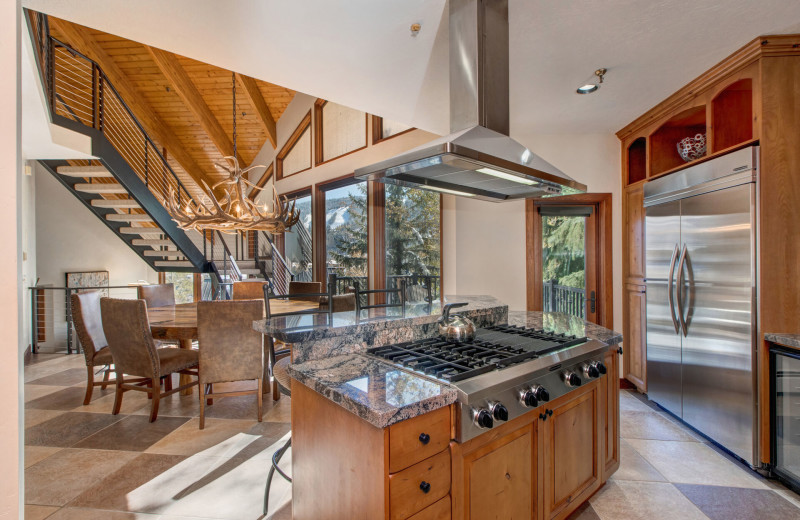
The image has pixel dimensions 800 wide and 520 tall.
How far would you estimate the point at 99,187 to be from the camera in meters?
5.26

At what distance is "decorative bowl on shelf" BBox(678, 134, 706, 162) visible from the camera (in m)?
3.04

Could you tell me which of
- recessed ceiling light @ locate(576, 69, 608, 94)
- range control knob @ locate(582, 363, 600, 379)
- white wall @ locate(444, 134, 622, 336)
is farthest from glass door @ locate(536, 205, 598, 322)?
range control knob @ locate(582, 363, 600, 379)

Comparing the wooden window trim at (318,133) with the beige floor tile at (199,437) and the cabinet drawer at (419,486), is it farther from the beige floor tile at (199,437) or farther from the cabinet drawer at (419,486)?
the cabinet drawer at (419,486)

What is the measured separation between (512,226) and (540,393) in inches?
105

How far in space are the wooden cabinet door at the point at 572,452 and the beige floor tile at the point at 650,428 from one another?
3.94 feet

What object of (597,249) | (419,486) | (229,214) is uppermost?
(229,214)

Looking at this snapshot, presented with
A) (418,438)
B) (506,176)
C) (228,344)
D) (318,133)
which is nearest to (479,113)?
(506,176)

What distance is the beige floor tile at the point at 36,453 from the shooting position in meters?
2.52

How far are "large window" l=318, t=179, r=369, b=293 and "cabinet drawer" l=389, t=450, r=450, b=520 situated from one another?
379 centimetres

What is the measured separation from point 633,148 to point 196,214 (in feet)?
15.1

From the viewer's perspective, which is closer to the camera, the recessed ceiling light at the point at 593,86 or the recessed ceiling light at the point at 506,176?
the recessed ceiling light at the point at 506,176

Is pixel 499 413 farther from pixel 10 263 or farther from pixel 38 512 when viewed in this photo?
pixel 38 512

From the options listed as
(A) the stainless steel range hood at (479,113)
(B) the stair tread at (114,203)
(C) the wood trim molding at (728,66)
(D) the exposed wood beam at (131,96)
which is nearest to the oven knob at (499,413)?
(A) the stainless steel range hood at (479,113)

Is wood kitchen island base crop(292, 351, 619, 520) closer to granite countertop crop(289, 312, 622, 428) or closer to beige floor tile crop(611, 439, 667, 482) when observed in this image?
granite countertop crop(289, 312, 622, 428)
